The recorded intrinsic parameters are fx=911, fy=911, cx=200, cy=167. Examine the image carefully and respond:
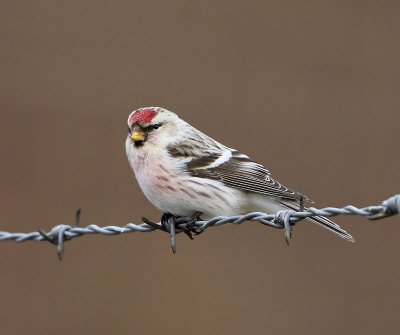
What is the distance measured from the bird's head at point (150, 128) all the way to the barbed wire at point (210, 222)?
0.49m

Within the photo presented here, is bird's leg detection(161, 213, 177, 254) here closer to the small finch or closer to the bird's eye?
the small finch

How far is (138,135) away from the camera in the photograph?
200 inches

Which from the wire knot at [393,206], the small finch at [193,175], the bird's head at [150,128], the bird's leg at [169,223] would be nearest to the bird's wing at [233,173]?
the small finch at [193,175]

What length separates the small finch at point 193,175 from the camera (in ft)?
16.2

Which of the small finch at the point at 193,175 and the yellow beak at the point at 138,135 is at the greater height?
the yellow beak at the point at 138,135

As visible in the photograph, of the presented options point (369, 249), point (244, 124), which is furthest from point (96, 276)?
point (369, 249)

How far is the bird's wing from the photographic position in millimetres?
5055

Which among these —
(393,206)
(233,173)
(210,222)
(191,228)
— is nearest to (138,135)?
(233,173)

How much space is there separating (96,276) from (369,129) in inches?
116

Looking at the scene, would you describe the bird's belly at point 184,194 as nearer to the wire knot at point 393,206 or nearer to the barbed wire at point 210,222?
the barbed wire at point 210,222

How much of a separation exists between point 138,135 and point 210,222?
118 centimetres

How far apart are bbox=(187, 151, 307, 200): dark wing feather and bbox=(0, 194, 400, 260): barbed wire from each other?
0.33 meters

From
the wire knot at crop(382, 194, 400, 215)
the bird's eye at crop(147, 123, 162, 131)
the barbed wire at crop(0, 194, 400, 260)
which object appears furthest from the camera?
the bird's eye at crop(147, 123, 162, 131)

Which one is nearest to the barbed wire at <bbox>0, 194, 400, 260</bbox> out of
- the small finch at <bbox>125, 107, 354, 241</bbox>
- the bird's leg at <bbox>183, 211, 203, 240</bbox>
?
the bird's leg at <bbox>183, 211, 203, 240</bbox>
